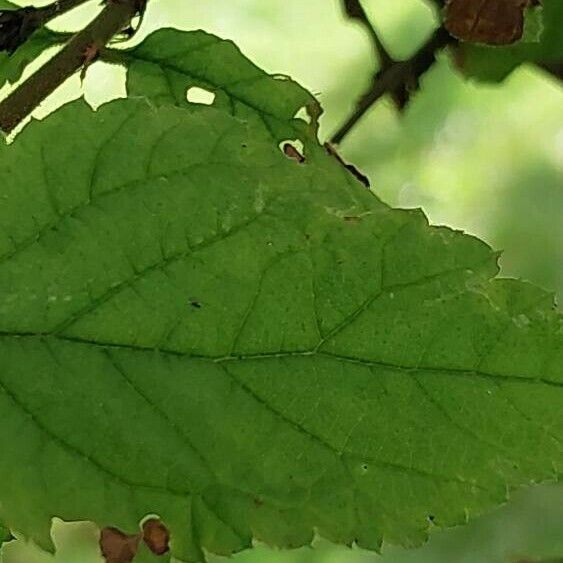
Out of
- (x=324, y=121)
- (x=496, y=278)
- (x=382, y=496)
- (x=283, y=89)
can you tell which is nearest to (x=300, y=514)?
(x=382, y=496)

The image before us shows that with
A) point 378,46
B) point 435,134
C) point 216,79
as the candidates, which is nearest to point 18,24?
point 216,79

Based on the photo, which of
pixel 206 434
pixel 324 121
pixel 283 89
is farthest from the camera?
pixel 324 121

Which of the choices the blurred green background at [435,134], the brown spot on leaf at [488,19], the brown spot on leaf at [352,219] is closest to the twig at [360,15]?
the brown spot on leaf at [488,19]

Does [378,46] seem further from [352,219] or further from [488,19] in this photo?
[352,219]

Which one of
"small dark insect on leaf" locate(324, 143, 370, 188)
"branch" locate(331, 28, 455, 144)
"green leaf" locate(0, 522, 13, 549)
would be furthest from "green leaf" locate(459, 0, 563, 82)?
"green leaf" locate(0, 522, 13, 549)

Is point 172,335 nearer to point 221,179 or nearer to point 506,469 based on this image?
point 221,179

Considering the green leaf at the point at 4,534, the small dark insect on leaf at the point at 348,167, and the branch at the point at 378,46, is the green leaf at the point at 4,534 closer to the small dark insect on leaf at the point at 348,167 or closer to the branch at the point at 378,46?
the small dark insect on leaf at the point at 348,167

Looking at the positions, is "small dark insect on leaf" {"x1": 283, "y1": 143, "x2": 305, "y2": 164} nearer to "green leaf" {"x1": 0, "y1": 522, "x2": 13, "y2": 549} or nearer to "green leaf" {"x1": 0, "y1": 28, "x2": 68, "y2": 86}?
"green leaf" {"x1": 0, "y1": 28, "x2": 68, "y2": 86}

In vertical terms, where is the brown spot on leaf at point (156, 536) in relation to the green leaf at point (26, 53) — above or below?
below
